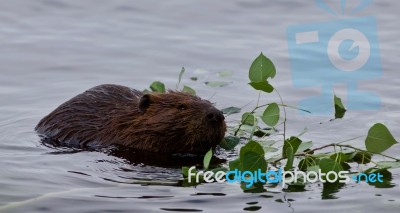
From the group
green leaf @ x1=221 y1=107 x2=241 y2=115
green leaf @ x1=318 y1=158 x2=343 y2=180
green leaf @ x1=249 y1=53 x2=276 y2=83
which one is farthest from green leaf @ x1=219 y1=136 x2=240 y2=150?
green leaf @ x1=318 y1=158 x2=343 y2=180

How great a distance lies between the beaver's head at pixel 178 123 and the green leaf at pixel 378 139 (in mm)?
1070

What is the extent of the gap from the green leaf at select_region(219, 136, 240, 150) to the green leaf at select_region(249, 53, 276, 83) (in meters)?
0.79

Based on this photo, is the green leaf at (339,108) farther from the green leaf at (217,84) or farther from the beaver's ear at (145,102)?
the beaver's ear at (145,102)

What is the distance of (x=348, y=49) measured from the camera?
946 cm

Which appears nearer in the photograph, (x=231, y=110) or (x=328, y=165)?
A: (x=328, y=165)

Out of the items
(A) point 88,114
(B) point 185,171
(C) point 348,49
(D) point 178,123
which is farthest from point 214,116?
(C) point 348,49

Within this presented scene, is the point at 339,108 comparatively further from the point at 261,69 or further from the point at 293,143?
the point at 293,143

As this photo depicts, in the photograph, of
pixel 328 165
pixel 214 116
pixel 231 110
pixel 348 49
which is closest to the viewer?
pixel 328 165

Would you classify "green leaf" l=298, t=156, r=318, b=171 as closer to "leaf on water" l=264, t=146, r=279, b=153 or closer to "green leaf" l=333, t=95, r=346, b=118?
"leaf on water" l=264, t=146, r=279, b=153

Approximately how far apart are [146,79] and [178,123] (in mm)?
2222

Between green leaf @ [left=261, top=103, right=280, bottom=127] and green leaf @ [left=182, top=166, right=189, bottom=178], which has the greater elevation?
green leaf @ [left=261, top=103, right=280, bottom=127]

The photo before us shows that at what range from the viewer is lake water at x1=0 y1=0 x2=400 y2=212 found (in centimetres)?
562

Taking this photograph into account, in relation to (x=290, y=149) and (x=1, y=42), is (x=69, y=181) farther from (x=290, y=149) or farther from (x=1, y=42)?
(x=1, y=42)

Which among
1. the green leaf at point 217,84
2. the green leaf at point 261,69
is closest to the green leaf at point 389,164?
the green leaf at point 261,69
